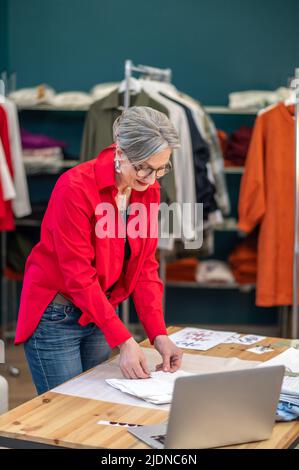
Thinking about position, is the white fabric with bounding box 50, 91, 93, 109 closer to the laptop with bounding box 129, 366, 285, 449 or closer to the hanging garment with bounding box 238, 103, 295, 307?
the hanging garment with bounding box 238, 103, 295, 307

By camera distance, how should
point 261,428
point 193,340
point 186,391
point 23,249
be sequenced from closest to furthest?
point 186,391 → point 261,428 → point 193,340 → point 23,249

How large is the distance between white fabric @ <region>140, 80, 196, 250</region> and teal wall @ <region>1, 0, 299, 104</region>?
1097 mm

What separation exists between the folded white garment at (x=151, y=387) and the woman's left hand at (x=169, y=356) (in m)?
0.04

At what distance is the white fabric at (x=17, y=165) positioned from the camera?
5.02 m

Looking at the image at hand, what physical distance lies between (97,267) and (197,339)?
0.56m

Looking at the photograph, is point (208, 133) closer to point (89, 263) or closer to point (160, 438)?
point (89, 263)

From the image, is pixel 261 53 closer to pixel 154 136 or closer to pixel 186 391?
pixel 154 136

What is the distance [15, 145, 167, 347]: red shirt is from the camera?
89.3 inches

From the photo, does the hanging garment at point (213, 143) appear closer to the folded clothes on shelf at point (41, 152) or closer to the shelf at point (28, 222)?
the folded clothes on shelf at point (41, 152)

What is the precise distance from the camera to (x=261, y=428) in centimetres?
181

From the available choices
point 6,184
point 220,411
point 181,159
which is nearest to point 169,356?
point 220,411
